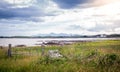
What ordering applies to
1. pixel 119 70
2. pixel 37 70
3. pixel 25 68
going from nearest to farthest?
pixel 119 70 → pixel 37 70 → pixel 25 68

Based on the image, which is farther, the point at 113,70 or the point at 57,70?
the point at 57,70

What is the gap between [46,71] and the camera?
13.2 meters

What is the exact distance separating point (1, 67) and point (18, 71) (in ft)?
5.76

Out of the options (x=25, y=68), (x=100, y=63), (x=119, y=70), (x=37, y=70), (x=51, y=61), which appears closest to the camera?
(x=119, y=70)

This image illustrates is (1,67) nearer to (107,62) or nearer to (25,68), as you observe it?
(25,68)

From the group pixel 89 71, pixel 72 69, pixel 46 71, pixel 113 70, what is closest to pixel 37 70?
pixel 46 71

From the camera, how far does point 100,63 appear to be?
1484cm

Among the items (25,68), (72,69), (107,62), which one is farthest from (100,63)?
(25,68)

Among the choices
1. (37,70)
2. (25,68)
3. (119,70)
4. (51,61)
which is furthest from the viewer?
(51,61)

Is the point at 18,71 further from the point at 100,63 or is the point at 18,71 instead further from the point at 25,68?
the point at 100,63

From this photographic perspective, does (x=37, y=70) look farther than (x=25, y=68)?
No

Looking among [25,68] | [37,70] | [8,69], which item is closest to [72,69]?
[37,70]

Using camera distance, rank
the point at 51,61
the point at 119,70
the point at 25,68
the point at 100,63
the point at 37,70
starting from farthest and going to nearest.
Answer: the point at 51,61
the point at 100,63
the point at 25,68
the point at 37,70
the point at 119,70

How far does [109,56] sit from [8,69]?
6.67m
